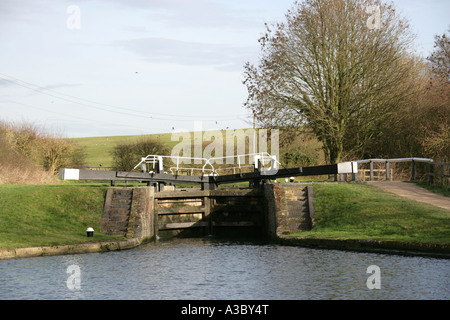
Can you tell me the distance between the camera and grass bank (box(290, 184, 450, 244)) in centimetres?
2117

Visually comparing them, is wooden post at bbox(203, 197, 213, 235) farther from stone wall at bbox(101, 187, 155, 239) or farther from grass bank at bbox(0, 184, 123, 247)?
grass bank at bbox(0, 184, 123, 247)

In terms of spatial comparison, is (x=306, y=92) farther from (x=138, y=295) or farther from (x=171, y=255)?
(x=138, y=295)

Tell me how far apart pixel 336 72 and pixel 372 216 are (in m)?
15.2

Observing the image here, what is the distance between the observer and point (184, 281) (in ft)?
53.0

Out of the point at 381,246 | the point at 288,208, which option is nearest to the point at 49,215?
the point at 288,208

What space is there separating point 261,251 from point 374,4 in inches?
858

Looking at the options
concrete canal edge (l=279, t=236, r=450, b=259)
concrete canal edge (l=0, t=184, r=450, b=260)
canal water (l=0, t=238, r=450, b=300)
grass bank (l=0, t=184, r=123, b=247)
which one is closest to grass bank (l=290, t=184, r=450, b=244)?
concrete canal edge (l=279, t=236, r=450, b=259)

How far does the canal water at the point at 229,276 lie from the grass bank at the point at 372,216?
210cm

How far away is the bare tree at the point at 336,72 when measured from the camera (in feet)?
121

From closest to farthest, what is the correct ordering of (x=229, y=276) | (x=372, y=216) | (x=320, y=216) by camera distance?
(x=229, y=276), (x=372, y=216), (x=320, y=216)

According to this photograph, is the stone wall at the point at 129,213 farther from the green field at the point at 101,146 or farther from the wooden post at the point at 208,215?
the green field at the point at 101,146

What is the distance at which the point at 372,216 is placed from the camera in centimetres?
2409

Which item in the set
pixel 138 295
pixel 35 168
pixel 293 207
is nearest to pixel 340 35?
pixel 293 207

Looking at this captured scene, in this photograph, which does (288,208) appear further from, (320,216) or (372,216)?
(372,216)
